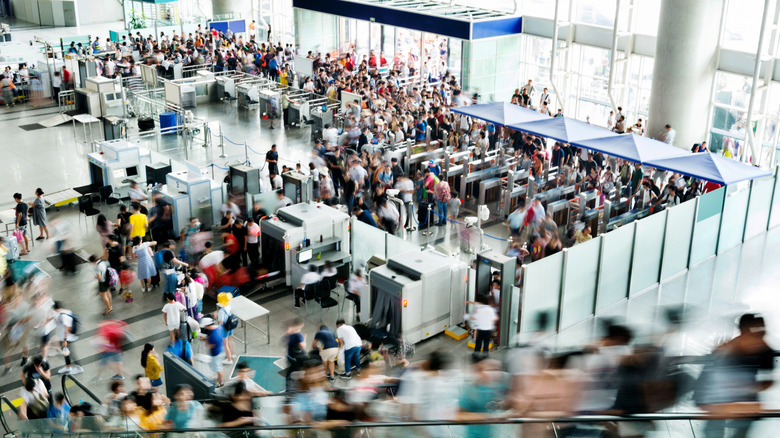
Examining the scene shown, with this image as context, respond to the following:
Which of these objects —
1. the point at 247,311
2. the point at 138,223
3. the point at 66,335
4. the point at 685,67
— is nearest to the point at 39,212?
the point at 138,223

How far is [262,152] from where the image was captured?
2408 centimetres

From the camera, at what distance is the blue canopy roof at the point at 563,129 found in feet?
64.1

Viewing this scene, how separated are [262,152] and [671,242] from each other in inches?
522

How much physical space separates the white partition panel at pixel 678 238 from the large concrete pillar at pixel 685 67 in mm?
7952

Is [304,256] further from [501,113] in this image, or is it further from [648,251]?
[501,113]

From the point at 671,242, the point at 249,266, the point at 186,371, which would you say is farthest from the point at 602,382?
the point at 249,266

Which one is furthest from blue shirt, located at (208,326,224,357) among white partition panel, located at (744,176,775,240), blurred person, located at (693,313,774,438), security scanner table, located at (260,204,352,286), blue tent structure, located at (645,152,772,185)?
white partition panel, located at (744,176,775,240)

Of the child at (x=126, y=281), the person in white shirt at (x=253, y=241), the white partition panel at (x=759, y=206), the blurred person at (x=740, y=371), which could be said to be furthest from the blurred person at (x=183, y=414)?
the white partition panel at (x=759, y=206)

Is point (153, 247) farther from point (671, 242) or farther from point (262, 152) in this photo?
point (671, 242)

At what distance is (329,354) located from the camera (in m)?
12.1

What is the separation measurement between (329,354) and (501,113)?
1111cm

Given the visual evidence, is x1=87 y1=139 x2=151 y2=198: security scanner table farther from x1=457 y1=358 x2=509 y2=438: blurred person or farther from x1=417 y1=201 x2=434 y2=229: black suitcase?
x1=457 y1=358 x2=509 y2=438: blurred person

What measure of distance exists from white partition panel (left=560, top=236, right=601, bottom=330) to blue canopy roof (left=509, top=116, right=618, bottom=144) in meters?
6.40

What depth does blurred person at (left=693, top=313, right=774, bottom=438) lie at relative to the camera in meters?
7.43
